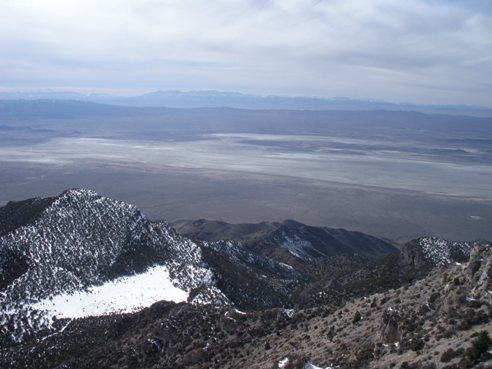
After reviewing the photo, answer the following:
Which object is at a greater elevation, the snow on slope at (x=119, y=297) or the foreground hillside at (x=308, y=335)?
the foreground hillside at (x=308, y=335)

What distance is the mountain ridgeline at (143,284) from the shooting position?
3081 centimetres

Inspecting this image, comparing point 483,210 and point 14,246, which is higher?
point 14,246

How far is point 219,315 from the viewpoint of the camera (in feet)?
107

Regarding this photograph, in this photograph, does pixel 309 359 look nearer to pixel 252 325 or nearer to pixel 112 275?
pixel 252 325

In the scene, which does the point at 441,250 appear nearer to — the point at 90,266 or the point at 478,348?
the point at 90,266

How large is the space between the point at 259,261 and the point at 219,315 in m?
35.6

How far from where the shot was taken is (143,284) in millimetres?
49062

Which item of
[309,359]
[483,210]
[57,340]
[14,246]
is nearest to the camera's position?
[309,359]

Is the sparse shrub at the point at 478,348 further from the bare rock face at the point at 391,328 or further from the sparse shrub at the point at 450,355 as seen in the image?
the bare rock face at the point at 391,328

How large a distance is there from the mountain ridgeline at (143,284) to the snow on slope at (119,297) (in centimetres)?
9

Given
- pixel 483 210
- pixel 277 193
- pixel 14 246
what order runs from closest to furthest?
pixel 14 246 < pixel 483 210 < pixel 277 193

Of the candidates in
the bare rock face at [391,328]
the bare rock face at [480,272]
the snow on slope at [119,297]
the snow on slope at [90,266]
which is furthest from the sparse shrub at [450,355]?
the snow on slope at [119,297]

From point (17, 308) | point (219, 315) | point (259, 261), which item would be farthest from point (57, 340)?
point (259, 261)

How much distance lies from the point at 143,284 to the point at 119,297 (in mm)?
3075
